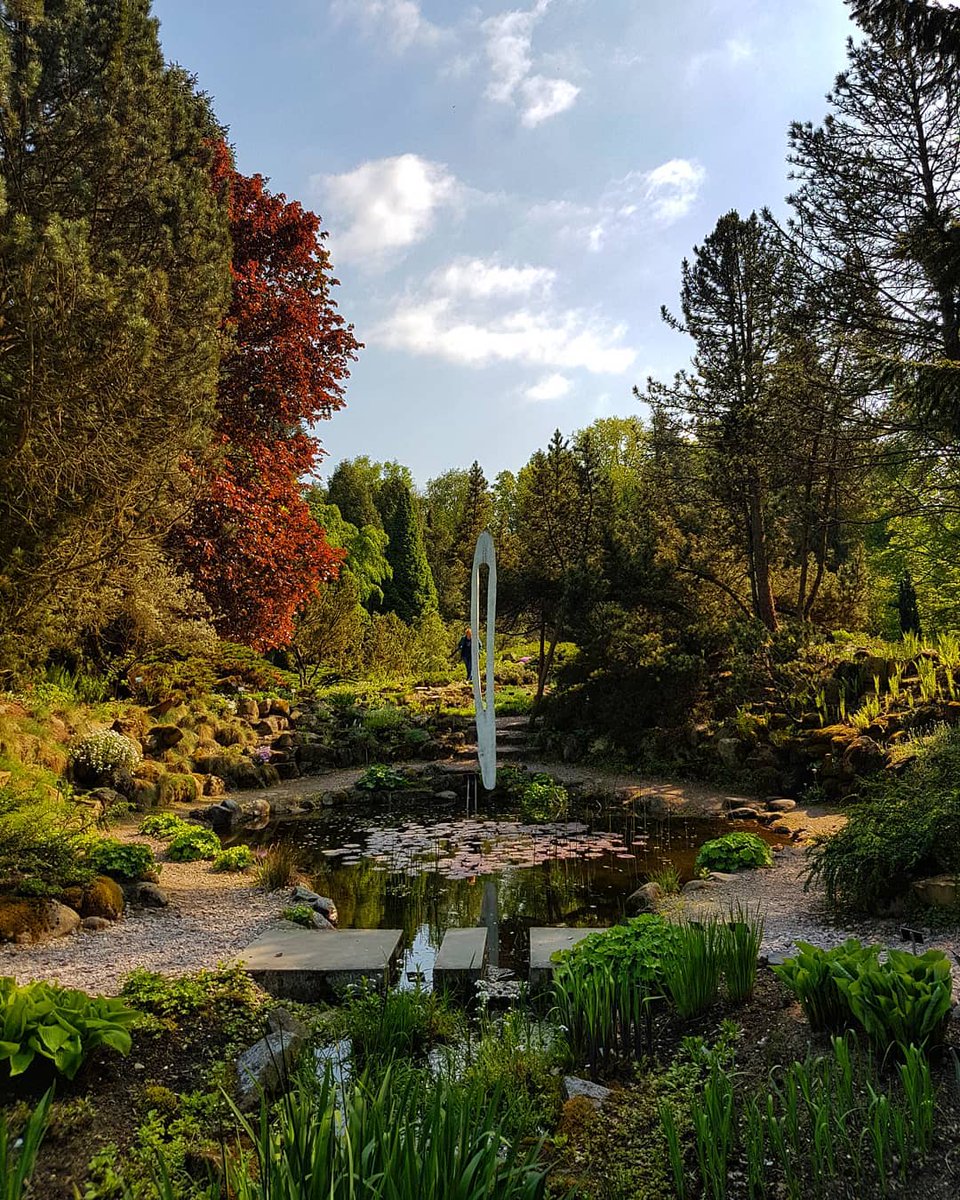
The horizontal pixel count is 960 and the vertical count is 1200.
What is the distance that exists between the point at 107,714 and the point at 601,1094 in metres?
8.33

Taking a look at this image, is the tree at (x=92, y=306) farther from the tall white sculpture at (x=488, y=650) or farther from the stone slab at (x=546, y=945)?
the stone slab at (x=546, y=945)

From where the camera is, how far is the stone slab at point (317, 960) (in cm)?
379

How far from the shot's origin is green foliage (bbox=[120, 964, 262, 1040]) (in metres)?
3.16

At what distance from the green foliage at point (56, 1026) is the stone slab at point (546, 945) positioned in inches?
75.4

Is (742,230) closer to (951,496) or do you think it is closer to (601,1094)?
(951,496)

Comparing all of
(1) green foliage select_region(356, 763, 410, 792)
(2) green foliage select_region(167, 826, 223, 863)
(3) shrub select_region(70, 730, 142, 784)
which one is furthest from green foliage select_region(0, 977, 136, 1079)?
(1) green foliage select_region(356, 763, 410, 792)

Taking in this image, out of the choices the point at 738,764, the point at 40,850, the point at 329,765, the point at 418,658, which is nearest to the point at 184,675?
the point at 329,765

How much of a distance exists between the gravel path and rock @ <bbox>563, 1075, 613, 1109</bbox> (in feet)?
6.81

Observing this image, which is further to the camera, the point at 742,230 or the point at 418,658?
the point at 418,658

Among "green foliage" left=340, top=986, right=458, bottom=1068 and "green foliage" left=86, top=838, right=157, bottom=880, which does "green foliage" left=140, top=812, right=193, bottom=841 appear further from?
"green foliage" left=340, top=986, right=458, bottom=1068

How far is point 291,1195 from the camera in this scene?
5.09 ft

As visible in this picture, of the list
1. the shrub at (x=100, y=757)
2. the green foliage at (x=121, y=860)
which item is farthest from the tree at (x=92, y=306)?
the shrub at (x=100, y=757)

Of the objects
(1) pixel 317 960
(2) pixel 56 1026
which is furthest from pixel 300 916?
(2) pixel 56 1026

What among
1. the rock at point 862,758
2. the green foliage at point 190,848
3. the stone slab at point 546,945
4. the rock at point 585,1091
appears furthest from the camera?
the rock at point 862,758
